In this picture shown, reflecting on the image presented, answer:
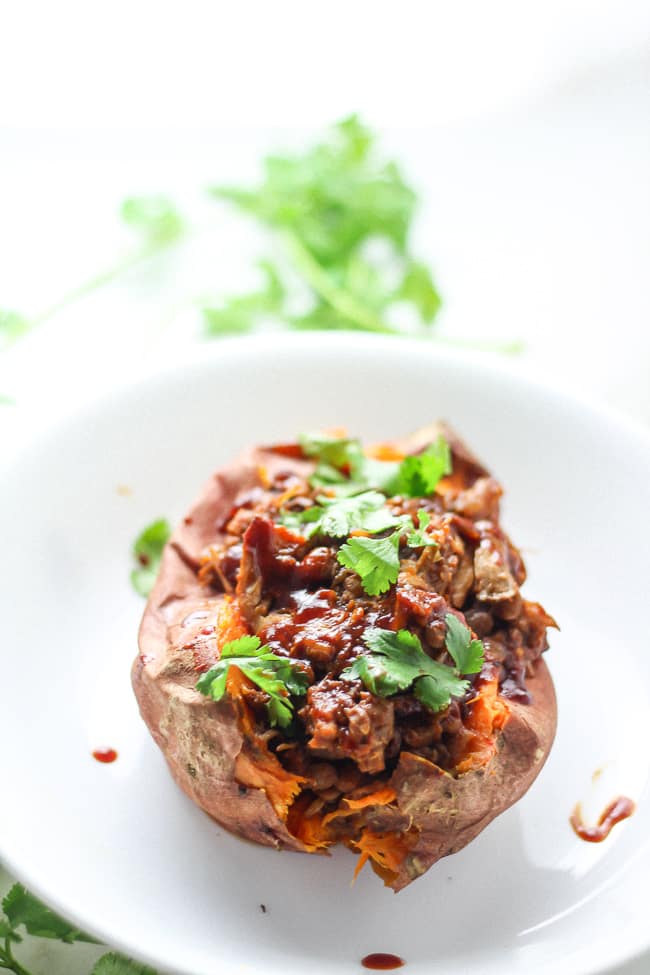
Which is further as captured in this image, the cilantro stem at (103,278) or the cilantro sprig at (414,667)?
the cilantro stem at (103,278)

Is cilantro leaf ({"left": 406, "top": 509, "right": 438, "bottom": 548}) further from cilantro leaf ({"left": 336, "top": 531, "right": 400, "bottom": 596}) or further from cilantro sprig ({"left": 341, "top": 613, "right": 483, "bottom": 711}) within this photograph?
cilantro sprig ({"left": 341, "top": 613, "right": 483, "bottom": 711})

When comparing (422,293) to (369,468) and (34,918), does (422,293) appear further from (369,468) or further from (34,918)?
(34,918)

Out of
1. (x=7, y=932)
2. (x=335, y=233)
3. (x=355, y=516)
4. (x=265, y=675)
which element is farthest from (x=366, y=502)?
(x=335, y=233)

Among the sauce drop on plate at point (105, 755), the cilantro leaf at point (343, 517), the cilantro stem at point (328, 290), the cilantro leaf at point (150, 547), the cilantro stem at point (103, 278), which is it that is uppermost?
the cilantro stem at point (328, 290)

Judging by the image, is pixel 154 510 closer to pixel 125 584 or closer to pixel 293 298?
pixel 125 584

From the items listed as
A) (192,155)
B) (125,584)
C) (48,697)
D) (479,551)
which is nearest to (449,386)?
(479,551)

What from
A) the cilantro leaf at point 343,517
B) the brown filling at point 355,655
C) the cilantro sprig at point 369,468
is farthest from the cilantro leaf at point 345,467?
the brown filling at point 355,655

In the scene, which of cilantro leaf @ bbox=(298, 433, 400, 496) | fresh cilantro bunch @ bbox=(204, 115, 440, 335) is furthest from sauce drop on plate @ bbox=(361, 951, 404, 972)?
fresh cilantro bunch @ bbox=(204, 115, 440, 335)

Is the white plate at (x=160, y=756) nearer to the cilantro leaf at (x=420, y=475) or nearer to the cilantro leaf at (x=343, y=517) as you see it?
the cilantro leaf at (x=420, y=475)
